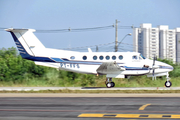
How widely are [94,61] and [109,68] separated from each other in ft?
4.97

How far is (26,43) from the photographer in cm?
2334

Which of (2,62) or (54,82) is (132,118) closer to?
(54,82)

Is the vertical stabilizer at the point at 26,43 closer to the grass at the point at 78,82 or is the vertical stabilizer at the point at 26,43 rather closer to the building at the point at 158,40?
the grass at the point at 78,82

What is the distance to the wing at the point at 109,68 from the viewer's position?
69.6 feet

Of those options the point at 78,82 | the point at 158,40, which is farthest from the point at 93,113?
the point at 158,40

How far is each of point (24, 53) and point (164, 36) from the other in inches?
5793

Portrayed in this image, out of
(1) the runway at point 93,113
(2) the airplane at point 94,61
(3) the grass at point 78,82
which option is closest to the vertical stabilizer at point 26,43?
(2) the airplane at point 94,61

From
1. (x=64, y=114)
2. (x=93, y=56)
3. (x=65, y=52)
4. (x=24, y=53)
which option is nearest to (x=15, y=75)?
(x=24, y=53)

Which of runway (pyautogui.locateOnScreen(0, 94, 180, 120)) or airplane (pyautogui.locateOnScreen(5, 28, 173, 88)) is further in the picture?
airplane (pyautogui.locateOnScreen(5, 28, 173, 88))

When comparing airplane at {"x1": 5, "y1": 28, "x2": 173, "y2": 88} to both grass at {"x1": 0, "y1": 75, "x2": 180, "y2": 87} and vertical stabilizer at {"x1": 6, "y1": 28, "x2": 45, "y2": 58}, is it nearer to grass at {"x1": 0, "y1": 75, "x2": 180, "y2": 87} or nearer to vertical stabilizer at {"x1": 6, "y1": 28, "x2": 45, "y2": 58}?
vertical stabilizer at {"x1": 6, "y1": 28, "x2": 45, "y2": 58}

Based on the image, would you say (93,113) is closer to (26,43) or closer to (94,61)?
(94,61)

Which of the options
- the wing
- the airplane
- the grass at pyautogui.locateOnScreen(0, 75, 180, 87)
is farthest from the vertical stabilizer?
the wing

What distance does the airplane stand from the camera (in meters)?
22.0

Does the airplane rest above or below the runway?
above
